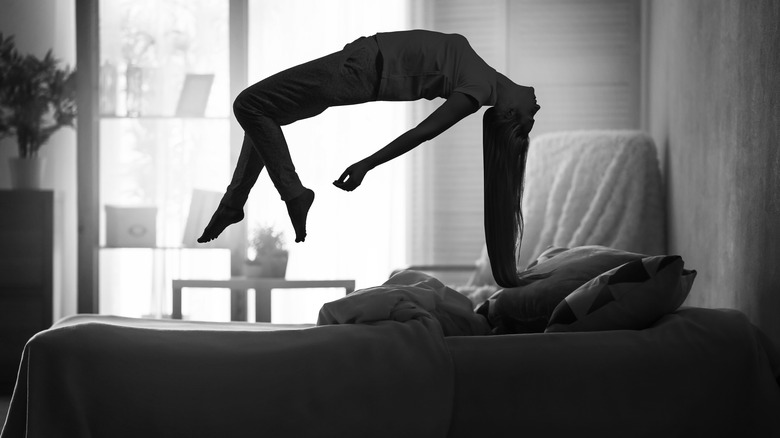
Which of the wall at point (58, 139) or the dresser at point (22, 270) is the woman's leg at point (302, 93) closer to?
the dresser at point (22, 270)

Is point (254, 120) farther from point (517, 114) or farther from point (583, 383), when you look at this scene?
point (583, 383)

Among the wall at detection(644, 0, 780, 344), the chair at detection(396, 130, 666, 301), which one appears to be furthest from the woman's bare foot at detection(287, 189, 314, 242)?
the chair at detection(396, 130, 666, 301)

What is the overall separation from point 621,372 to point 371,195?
2.87m

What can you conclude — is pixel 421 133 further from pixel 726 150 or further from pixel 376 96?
pixel 726 150

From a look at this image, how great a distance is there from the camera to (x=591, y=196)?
12.7 feet

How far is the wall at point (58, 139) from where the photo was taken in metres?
4.40

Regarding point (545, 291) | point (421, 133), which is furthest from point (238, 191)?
point (545, 291)

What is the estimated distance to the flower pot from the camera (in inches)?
157

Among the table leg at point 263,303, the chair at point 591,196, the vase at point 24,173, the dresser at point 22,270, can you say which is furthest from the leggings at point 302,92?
the vase at point 24,173

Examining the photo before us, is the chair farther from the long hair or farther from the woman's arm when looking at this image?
the woman's arm

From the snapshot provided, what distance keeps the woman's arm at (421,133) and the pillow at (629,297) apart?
749 millimetres

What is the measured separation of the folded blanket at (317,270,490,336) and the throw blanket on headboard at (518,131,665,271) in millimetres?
1536

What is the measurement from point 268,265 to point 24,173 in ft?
4.05

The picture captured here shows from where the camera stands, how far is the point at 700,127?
293cm
